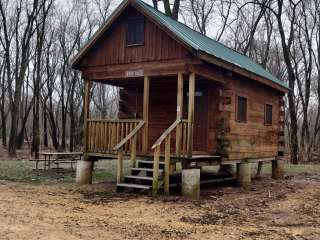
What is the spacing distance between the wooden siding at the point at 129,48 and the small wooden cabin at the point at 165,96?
30 millimetres

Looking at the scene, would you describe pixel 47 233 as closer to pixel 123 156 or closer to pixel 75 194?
pixel 75 194

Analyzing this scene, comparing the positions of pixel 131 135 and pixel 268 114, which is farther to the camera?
pixel 268 114

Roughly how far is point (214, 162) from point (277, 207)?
3220 millimetres

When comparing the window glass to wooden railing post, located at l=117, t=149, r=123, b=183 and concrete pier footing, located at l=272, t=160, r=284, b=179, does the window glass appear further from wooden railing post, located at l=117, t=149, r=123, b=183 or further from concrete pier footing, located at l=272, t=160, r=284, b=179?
wooden railing post, located at l=117, t=149, r=123, b=183

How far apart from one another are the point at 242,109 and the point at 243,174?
228cm


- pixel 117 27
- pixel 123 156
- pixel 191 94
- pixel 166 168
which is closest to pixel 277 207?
pixel 166 168

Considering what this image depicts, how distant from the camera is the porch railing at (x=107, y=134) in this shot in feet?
47.0

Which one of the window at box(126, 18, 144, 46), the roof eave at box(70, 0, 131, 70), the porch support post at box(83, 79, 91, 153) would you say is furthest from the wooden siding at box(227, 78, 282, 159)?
the porch support post at box(83, 79, 91, 153)

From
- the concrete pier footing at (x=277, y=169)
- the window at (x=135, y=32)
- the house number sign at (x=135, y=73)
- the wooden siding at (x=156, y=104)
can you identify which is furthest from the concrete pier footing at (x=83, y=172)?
the concrete pier footing at (x=277, y=169)

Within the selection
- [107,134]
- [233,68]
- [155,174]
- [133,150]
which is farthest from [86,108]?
[233,68]

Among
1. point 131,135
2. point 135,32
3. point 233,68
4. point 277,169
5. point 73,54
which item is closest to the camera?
point 131,135

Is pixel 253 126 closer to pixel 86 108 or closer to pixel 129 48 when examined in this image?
pixel 129 48

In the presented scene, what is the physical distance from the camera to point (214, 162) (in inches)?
566

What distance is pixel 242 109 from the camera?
16281mm
